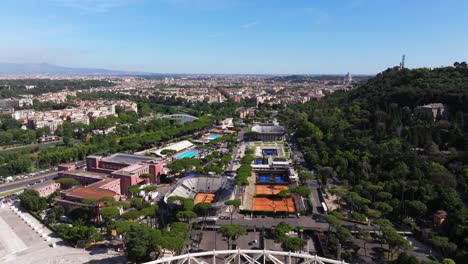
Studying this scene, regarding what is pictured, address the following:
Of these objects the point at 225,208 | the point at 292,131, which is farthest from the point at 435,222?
the point at 292,131

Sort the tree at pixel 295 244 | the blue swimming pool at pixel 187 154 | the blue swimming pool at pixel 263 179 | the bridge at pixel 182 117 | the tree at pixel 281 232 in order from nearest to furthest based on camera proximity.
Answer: the tree at pixel 295 244 < the tree at pixel 281 232 < the blue swimming pool at pixel 263 179 < the blue swimming pool at pixel 187 154 < the bridge at pixel 182 117

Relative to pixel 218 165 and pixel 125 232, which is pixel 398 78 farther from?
pixel 125 232

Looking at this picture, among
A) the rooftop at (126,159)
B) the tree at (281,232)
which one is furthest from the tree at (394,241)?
the rooftop at (126,159)

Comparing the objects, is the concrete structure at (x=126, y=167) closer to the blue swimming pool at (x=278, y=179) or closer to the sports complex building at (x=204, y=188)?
the sports complex building at (x=204, y=188)

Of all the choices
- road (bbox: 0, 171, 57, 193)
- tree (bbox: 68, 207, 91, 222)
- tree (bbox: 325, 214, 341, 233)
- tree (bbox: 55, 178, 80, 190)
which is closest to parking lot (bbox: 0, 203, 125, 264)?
tree (bbox: 68, 207, 91, 222)

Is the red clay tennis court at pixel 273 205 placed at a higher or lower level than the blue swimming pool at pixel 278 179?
higher

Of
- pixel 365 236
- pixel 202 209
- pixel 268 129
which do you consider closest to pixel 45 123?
pixel 268 129

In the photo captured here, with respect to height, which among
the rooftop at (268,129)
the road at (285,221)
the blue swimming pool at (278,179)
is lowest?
the blue swimming pool at (278,179)
